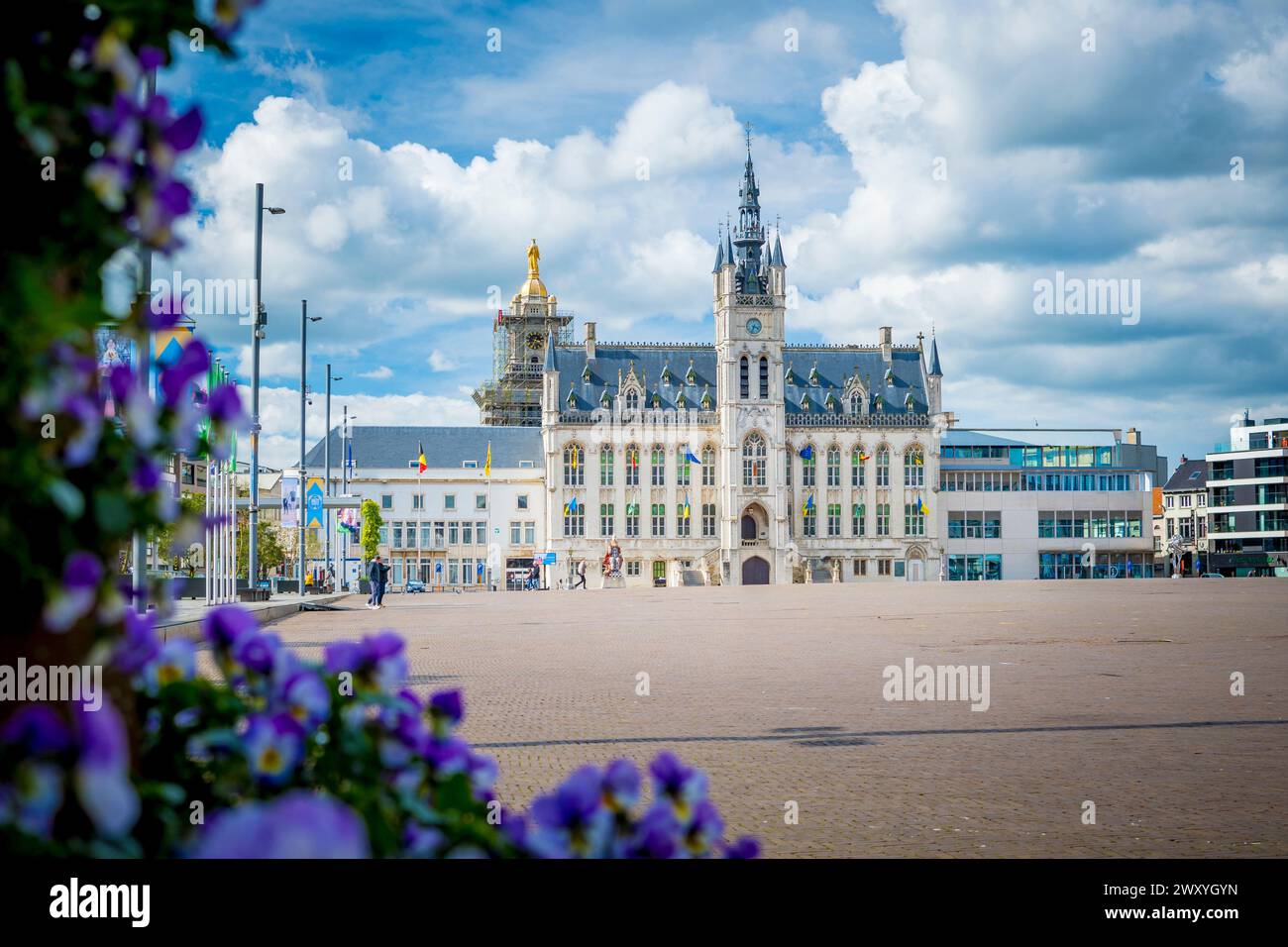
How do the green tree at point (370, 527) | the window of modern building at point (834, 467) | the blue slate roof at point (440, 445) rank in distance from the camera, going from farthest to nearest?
the blue slate roof at point (440, 445) → the window of modern building at point (834, 467) → the green tree at point (370, 527)

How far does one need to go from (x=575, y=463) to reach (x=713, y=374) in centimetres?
1358

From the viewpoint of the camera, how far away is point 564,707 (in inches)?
470

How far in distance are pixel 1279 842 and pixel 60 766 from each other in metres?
6.23

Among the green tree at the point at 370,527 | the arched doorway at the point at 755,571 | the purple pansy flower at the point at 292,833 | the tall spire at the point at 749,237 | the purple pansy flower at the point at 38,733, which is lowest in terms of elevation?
the arched doorway at the point at 755,571

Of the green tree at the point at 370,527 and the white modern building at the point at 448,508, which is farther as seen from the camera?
the white modern building at the point at 448,508

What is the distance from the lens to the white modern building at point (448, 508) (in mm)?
97000

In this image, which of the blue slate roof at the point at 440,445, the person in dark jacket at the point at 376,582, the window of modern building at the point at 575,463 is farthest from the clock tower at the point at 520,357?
the person in dark jacket at the point at 376,582

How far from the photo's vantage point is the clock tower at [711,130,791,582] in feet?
310

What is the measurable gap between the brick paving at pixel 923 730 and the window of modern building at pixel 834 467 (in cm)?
7446

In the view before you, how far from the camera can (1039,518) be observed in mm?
105250

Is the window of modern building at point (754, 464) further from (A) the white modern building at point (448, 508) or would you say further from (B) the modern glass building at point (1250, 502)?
(B) the modern glass building at point (1250, 502)

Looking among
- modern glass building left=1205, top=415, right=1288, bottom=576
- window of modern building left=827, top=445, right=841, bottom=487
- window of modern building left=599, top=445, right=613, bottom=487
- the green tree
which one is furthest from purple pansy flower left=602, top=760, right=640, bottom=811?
modern glass building left=1205, top=415, right=1288, bottom=576

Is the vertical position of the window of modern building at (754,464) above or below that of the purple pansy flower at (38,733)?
above

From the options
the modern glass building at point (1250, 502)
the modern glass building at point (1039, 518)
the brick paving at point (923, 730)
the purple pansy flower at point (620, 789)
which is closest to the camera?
the purple pansy flower at point (620, 789)
